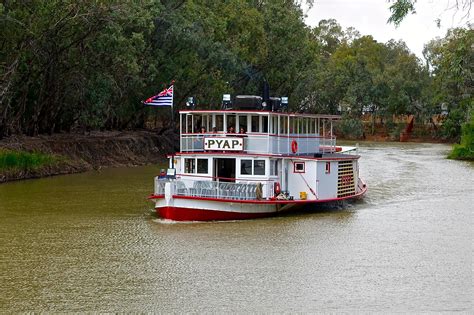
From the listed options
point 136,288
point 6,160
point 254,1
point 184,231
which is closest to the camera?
point 136,288

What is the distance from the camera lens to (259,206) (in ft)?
84.1

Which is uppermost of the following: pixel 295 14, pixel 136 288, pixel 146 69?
pixel 295 14

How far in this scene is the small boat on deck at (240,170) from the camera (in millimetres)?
24875

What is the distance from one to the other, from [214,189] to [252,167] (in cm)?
192

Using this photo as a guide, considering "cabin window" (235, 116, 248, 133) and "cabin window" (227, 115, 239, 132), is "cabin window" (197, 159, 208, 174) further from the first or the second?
"cabin window" (235, 116, 248, 133)

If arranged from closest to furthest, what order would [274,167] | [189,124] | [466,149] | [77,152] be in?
[274,167] → [189,124] → [77,152] → [466,149]

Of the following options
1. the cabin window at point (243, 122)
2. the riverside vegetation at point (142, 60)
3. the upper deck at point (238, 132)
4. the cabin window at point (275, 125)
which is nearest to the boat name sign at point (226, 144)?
the upper deck at point (238, 132)

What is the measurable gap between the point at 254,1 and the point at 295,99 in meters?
13.4

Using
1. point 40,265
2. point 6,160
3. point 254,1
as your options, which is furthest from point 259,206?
point 254,1

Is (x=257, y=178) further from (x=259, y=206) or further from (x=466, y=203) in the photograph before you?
(x=466, y=203)

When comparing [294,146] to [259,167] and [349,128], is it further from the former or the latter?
[349,128]

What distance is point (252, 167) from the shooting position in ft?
86.0

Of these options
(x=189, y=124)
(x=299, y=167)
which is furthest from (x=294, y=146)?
(x=189, y=124)

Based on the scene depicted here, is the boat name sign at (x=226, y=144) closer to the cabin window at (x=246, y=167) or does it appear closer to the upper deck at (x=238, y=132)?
the upper deck at (x=238, y=132)
